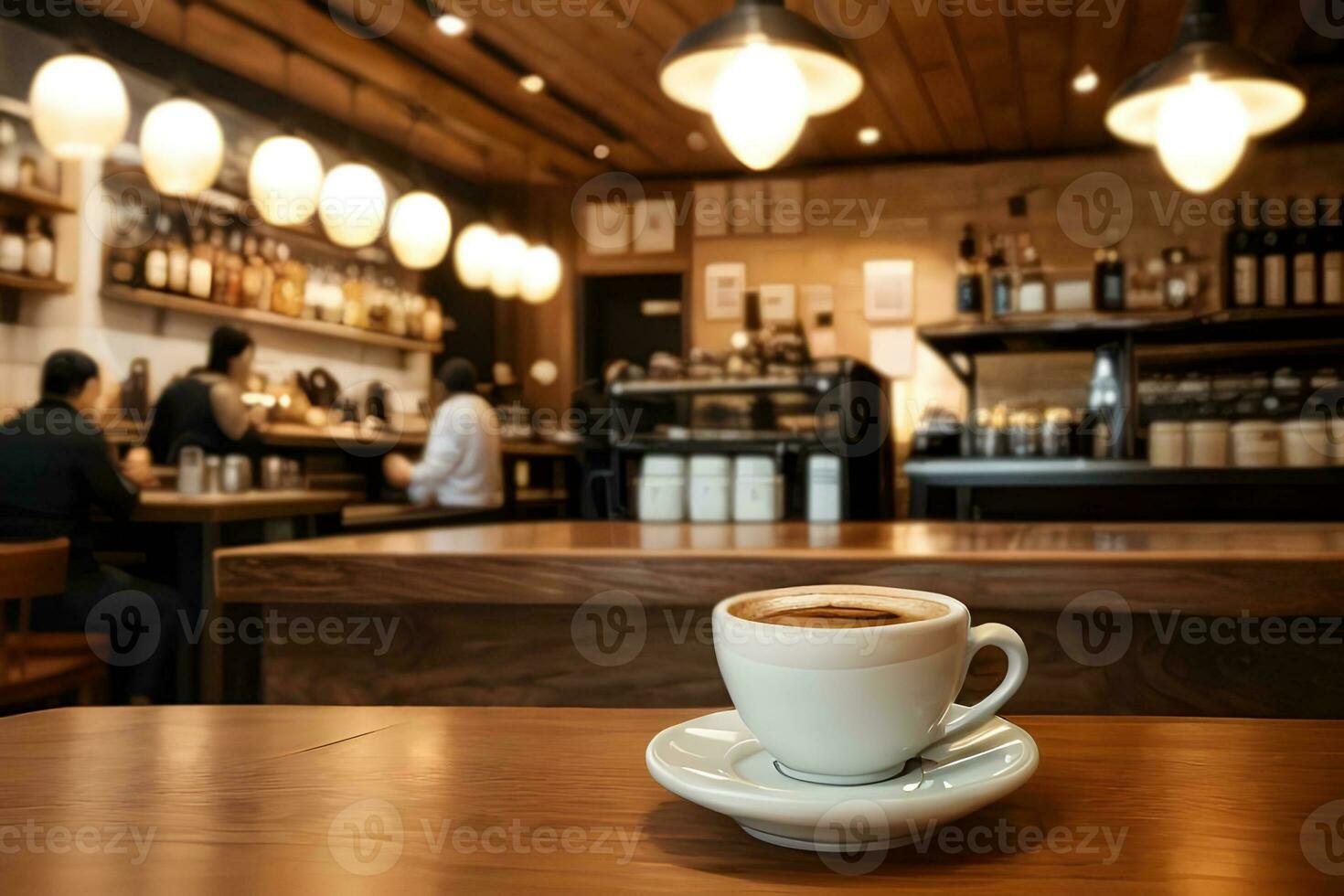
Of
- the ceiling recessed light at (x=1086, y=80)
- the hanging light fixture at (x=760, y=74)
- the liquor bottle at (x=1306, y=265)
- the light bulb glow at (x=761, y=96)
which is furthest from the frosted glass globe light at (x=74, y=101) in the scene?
the liquor bottle at (x=1306, y=265)

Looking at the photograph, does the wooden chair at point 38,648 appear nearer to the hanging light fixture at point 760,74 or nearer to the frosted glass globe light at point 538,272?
the hanging light fixture at point 760,74

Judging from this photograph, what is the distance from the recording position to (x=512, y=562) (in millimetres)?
1215

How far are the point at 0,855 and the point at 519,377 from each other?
6.63m

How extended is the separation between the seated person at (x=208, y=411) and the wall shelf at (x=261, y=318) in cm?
44

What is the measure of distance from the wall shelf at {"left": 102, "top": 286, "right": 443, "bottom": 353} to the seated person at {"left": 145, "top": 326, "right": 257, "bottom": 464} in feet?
1.44

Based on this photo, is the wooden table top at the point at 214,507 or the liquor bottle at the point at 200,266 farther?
the liquor bottle at the point at 200,266

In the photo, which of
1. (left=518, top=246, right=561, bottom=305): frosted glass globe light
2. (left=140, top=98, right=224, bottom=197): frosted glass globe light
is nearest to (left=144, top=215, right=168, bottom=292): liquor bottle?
(left=140, top=98, right=224, bottom=197): frosted glass globe light

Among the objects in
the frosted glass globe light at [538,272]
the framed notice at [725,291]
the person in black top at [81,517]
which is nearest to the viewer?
the person in black top at [81,517]

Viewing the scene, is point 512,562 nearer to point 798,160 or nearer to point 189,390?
point 189,390

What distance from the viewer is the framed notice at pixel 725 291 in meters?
6.30

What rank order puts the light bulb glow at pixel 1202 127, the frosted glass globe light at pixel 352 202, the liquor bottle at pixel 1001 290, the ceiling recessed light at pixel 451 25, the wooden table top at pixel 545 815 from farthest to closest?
1. the liquor bottle at pixel 1001 290
2. the ceiling recessed light at pixel 451 25
3. the frosted glass globe light at pixel 352 202
4. the light bulb glow at pixel 1202 127
5. the wooden table top at pixel 545 815

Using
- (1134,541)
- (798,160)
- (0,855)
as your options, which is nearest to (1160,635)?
(1134,541)

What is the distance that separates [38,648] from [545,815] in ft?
8.13

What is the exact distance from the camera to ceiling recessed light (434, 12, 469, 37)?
4.06m
